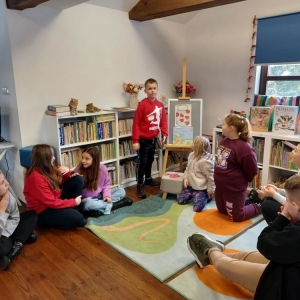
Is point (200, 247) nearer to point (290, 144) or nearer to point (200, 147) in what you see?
point (200, 147)

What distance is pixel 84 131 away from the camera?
3.24 meters

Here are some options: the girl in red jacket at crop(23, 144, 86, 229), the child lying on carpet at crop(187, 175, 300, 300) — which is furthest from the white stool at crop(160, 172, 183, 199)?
the child lying on carpet at crop(187, 175, 300, 300)

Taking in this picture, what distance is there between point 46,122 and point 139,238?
1.64m

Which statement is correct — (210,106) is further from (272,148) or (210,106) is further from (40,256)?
(40,256)

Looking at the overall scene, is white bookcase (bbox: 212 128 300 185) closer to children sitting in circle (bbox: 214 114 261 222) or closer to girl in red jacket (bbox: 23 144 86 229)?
children sitting in circle (bbox: 214 114 261 222)

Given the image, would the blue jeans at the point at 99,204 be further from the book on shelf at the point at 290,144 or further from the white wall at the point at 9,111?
the book on shelf at the point at 290,144

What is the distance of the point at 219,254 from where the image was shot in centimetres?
187

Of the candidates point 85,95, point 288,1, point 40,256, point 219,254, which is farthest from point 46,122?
point 288,1

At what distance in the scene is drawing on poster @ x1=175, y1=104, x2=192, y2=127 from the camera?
12.3 feet

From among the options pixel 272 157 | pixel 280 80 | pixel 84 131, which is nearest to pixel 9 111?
pixel 84 131

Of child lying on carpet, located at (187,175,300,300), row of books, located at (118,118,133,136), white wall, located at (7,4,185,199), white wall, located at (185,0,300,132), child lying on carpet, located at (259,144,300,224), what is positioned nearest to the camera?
child lying on carpet, located at (187,175,300,300)

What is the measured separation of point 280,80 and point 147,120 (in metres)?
1.75

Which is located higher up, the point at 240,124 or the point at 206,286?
the point at 240,124

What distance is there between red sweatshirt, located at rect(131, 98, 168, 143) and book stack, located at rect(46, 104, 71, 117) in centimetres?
79
